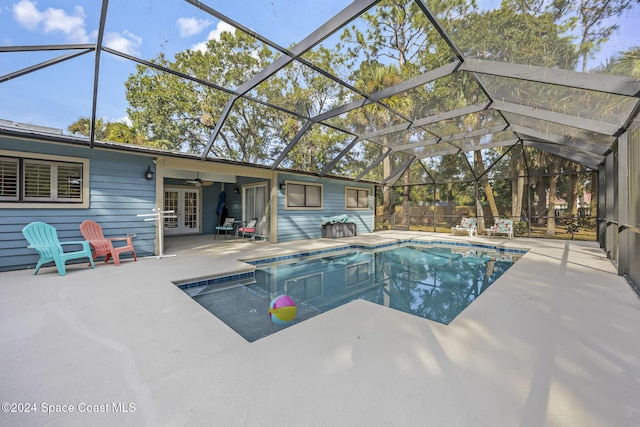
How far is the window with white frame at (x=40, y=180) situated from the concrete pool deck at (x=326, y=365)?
2512 millimetres

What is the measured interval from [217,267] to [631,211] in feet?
21.8

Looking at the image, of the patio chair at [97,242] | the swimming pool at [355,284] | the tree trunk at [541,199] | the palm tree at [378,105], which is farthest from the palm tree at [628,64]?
the tree trunk at [541,199]

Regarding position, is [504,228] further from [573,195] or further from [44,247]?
[44,247]

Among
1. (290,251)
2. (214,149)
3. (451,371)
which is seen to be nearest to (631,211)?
(451,371)

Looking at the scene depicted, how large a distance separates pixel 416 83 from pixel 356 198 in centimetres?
735

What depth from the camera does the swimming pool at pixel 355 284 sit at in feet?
11.5

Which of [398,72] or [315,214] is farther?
[315,214]

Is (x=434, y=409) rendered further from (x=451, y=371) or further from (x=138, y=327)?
(x=138, y=327)

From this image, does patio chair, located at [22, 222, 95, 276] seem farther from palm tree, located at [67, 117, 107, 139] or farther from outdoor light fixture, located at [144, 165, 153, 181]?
palm tree, located at [67, 117, 107, 139]

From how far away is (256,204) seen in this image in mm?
9648

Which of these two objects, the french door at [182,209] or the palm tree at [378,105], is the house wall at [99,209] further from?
the palm tree at [378,105]

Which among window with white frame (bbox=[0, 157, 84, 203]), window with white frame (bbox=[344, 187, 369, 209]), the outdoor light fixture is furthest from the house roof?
window with white frame (bbox=[344, 187, 369, 209])

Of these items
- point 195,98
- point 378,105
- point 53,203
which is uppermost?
point 195,98

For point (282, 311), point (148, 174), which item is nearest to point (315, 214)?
point (148, 174)
